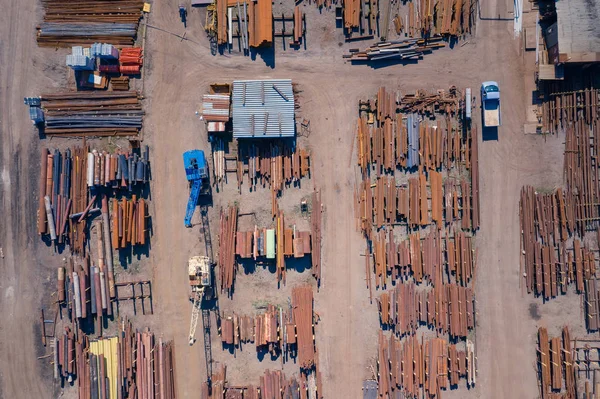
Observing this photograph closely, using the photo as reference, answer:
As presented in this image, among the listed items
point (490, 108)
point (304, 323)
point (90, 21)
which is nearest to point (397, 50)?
point (490, 108)

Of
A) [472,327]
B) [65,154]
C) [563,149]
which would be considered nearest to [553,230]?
[563,149]

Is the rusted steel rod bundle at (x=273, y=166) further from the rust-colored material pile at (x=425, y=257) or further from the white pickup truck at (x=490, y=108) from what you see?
the white pickup truck at (x=490, y=108)

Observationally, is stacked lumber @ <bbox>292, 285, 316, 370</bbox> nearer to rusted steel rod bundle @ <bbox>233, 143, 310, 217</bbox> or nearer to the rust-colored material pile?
the rust-colored material pile

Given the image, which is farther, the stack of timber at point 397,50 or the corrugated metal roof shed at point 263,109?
the stack of timber at point 397,50

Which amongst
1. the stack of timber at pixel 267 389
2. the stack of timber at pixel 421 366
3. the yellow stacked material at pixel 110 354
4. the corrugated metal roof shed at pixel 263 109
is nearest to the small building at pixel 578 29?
the corrugated metal roof shed at pixel 263 109

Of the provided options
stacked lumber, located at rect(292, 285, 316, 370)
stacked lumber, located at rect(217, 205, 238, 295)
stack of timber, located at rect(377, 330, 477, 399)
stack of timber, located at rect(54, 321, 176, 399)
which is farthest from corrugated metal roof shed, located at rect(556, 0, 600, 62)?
stack of timber, located at rect(54, 321, 176, 399)

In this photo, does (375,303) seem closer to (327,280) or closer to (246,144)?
(327,280)
